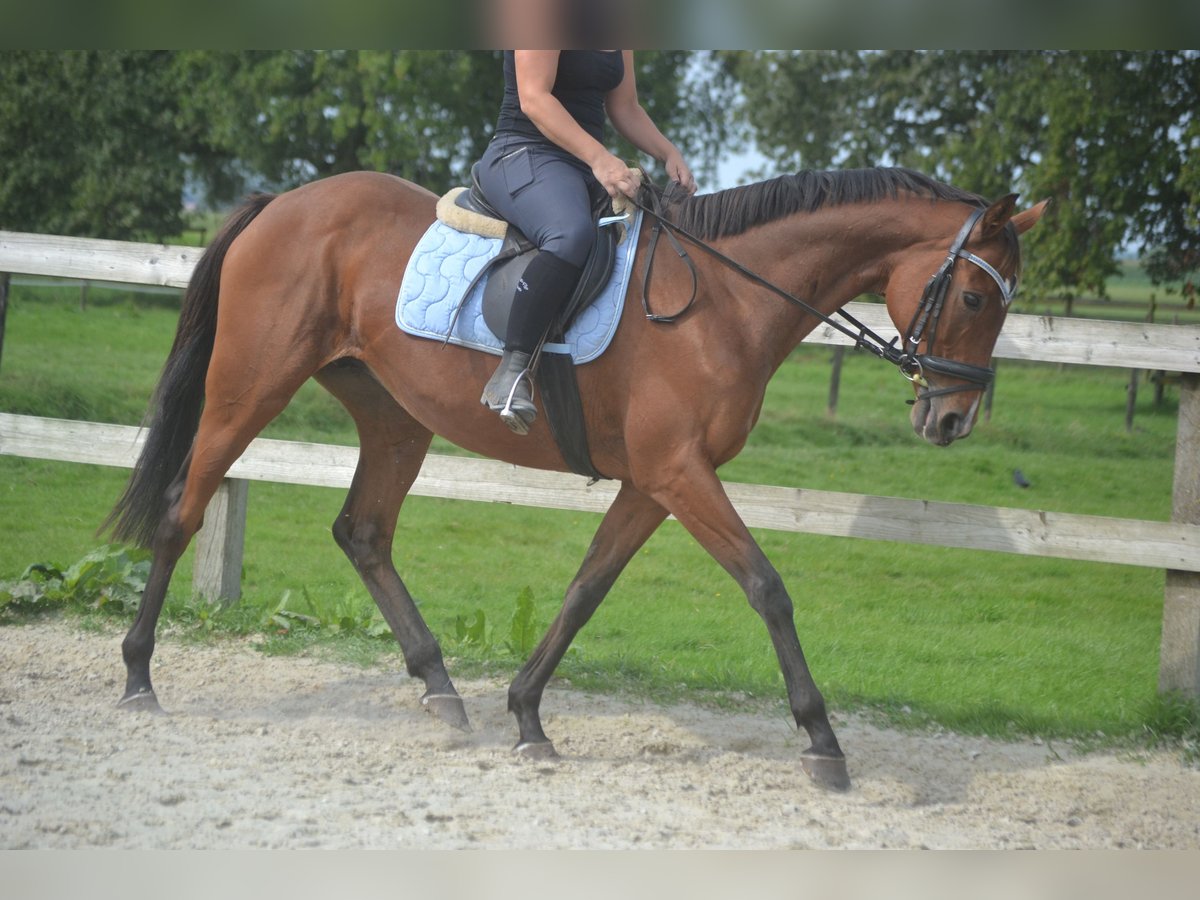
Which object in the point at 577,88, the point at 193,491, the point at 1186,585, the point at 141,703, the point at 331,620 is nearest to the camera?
the point at 577,88

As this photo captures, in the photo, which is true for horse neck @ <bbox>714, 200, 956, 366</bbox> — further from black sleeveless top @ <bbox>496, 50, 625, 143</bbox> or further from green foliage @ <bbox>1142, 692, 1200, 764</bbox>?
green foliage @ <bbox>1142, 692, 1200, 764</bbox>

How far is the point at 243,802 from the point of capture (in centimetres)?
361

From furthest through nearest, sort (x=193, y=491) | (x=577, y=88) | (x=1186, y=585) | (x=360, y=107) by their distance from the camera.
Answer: (x=360, y=107) → (x=1186, y=585) → (x=193, y=491) → (x=577, y=88)

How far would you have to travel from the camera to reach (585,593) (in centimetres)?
438

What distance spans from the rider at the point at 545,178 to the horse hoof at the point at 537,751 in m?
1.26

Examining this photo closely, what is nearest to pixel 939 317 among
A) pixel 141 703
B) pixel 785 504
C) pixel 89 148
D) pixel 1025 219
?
pixel 1025 219

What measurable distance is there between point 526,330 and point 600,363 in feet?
1.05

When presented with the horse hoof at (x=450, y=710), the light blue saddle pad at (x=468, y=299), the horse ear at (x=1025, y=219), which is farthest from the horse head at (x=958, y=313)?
the horse hoof at (x=450, y=710)

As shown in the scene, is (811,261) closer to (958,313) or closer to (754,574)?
(958,313)

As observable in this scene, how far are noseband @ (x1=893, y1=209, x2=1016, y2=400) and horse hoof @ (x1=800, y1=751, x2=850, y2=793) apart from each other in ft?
4.40

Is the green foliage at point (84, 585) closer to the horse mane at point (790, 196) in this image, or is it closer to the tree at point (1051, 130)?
the horse mane at point (790, 196)

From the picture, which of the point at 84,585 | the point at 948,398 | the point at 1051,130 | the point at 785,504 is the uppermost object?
the point at 1051,130

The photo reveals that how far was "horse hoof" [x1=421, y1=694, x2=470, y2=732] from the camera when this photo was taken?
461 centimetres

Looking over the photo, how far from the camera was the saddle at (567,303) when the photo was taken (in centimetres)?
405
